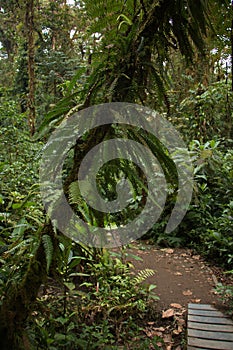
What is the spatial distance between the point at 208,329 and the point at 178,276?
4.60ft

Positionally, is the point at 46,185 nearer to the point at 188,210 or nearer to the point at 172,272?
the point at 172,272

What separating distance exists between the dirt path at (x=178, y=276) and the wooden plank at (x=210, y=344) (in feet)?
2.61

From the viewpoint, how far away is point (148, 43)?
1.37 metres

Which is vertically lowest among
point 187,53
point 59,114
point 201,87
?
point 59,114

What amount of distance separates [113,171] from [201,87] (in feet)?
18.5

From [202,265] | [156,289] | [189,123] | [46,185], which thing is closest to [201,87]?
[189,123]

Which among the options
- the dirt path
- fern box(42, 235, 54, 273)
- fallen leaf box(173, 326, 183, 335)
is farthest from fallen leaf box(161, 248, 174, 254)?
fern box(42, 235, 54, 273)

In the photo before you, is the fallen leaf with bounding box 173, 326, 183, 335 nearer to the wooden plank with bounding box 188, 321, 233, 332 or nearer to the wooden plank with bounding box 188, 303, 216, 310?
the wooden plank with bounding box 188, 321, 233, 332

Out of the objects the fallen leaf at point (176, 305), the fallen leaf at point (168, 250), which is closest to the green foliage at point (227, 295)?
the fallen leaf at point (176, 305)

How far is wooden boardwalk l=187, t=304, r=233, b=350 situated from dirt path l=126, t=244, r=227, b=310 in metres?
0.33

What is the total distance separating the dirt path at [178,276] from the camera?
363 cm

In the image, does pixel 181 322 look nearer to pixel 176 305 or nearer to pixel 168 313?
pixel 168 313

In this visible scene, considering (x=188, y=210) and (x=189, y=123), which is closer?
(x=188, y=210)

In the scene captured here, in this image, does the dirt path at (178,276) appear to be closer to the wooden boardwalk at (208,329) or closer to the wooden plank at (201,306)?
the wooden plank at (201,306)
